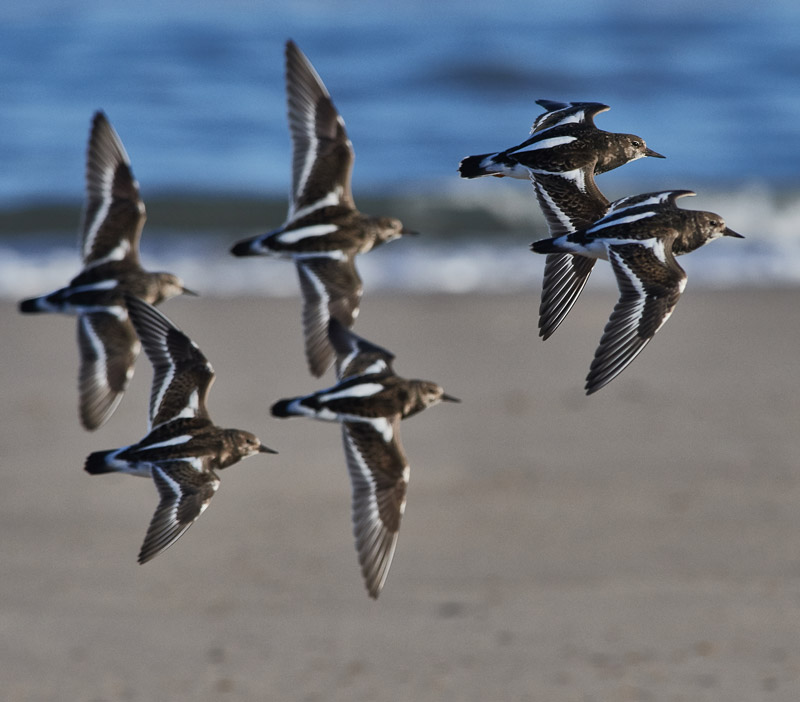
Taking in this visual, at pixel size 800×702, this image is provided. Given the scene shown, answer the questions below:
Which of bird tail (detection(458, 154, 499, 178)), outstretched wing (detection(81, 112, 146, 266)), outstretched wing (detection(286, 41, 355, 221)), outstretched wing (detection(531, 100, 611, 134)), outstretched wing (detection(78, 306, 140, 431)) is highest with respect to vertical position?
outstretched wing (detection(531, 100, 611, 134))

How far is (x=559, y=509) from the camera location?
8.82 meters

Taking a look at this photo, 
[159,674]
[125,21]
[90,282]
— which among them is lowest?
[159,674]

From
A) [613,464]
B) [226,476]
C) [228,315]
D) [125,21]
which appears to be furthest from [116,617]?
[125,21]

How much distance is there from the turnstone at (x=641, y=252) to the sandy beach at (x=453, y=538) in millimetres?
4458

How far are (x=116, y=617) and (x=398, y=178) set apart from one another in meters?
9.62

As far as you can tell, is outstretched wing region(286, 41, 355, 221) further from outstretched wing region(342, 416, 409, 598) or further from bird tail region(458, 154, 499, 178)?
bird tail region(458, 154, 499, 178)

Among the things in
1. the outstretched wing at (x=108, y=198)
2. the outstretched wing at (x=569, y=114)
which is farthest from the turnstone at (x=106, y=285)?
the outstretched wing at (x=569, y=114)

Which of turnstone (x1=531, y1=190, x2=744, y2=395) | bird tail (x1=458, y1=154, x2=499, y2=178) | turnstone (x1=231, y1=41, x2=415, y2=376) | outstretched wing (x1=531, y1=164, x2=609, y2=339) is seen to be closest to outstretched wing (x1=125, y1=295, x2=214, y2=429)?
turnstone (x1=231, y1=41, x2=415, y2=376)

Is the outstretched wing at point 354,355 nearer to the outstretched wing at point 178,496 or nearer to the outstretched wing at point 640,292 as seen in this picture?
the outstretched wing at point 178,496

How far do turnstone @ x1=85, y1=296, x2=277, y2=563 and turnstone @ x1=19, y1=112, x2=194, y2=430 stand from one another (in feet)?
0.85

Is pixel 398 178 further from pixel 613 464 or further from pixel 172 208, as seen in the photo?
pixel 613 464

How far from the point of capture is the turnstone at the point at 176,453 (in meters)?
3.02

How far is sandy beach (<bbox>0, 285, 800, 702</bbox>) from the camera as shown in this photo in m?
7.27

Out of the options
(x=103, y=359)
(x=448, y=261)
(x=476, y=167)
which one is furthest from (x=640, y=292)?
(x=448, y=261)
